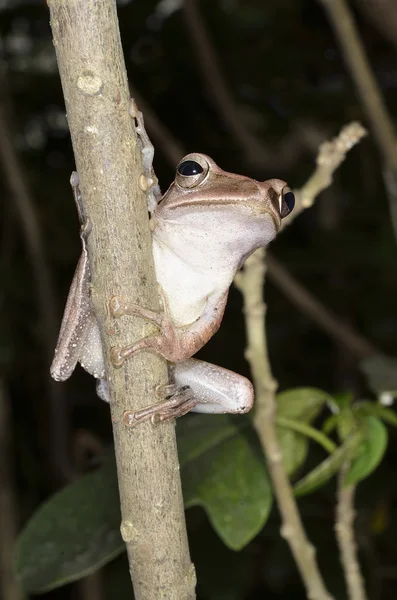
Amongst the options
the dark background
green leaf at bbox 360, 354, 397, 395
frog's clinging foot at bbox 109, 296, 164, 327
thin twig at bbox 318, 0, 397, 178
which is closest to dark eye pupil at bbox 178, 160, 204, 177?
frog's clinging foot at bbox 109, 296, 164, 327

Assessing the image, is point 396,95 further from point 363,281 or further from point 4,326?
point 4,326

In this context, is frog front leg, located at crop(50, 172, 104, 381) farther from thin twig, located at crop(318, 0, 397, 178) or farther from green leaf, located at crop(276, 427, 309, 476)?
thin twig, located at crop(318, 0, 397, 178)

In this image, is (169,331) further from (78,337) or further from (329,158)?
(329,158)

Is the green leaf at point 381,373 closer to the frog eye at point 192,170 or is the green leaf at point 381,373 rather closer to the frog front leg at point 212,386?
the frog front leg at point 212,386

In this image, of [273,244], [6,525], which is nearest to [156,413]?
[6,525]

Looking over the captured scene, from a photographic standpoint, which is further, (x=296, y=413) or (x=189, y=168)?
(x=296, y=413)

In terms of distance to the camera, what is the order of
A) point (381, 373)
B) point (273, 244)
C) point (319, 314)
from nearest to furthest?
point (381, 373), point (319, 314), point (273, 244)

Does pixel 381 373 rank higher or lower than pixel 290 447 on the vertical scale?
higher

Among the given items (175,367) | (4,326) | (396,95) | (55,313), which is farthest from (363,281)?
(175,367)
